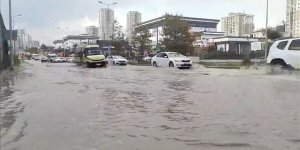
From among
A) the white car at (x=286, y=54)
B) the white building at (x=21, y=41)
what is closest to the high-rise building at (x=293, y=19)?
the white building at (x=21, y=41)

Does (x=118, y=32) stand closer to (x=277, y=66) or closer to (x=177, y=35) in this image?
(x=177, y=35)

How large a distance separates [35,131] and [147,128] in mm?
2009

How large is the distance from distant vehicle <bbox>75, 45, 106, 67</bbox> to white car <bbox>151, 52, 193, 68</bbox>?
6600 mm

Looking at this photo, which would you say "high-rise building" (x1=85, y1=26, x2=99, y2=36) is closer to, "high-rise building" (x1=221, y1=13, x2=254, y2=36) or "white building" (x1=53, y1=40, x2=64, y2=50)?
"white building" (x1=53, y1=40, x2=64, y2=50)

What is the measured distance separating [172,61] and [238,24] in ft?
347

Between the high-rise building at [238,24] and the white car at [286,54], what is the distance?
371 feet

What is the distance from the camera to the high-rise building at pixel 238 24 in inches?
5330

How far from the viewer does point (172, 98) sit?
42.2 ft

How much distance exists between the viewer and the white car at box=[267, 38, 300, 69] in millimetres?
21875

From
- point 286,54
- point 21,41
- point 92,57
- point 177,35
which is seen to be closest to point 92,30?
point 21,41

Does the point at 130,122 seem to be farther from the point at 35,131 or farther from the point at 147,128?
Answer: the point at 35,131

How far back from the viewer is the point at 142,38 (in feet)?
206

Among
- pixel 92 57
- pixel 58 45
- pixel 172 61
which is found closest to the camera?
pixel 172 61

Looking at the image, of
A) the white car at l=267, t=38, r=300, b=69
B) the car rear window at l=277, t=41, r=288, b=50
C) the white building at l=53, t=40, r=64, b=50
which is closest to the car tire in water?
the white car at l=267, t=38, r=300, b=69
